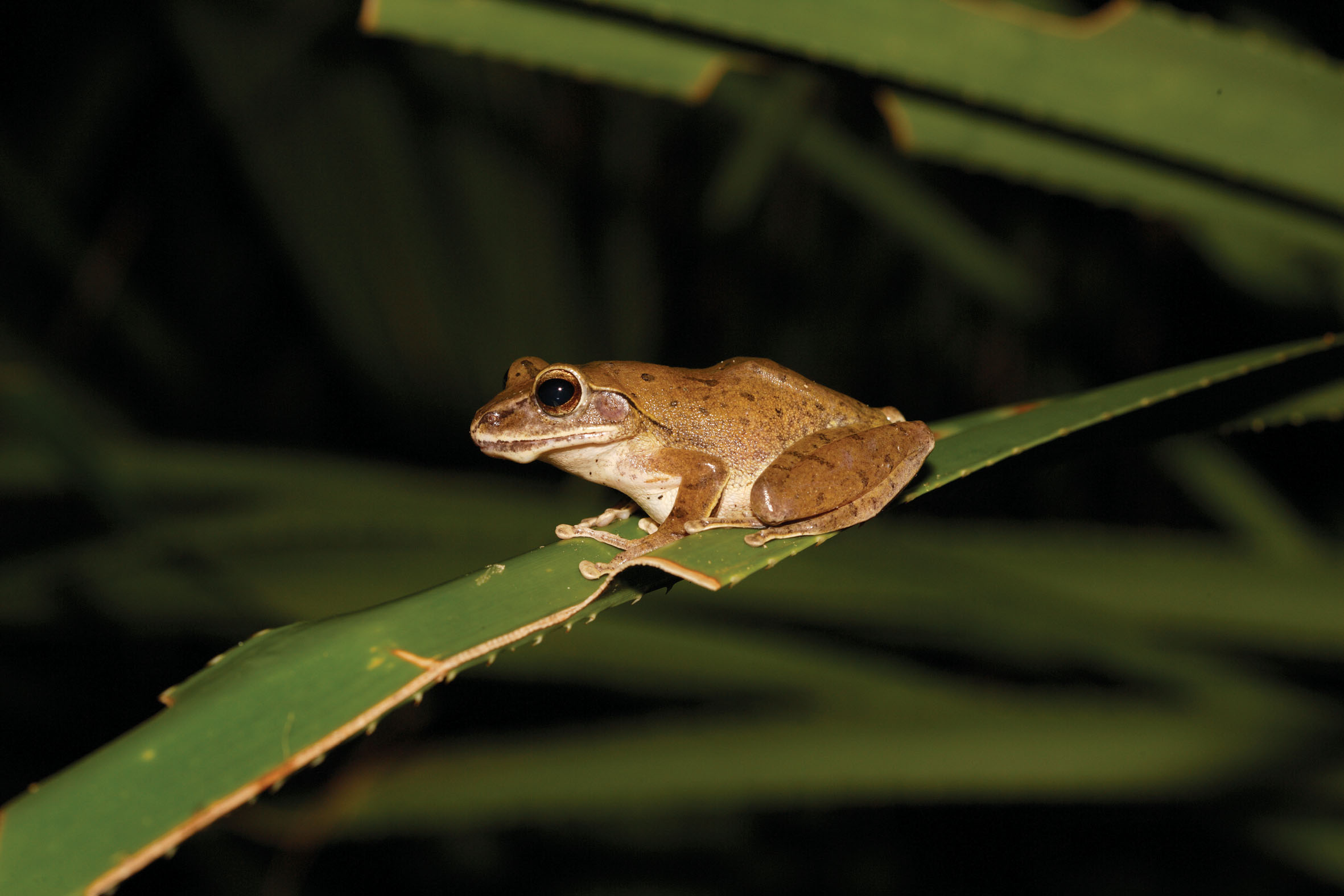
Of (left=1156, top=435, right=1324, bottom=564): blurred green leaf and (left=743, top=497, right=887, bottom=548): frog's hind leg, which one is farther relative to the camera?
(left=1156, top=435, right=1324, bottom=564): blurred green leaf

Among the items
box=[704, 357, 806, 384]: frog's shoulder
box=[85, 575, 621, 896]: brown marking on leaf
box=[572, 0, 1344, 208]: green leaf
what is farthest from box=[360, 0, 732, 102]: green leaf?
box=[85, 575, 621, 896]: brown marking on leaf

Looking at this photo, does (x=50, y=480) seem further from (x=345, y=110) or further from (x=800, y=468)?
(x=800, y=468)

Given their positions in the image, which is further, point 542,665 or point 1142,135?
point 542,665

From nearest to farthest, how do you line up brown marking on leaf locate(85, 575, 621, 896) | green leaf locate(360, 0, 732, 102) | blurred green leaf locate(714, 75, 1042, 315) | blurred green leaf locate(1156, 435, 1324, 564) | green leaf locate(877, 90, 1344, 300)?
brown marking on leaf locate(85, 575, 621, 896), green leaf locate(360, 0, 732, 102), green leaf locate(877, 90, 1344, 300), blurred green leaf locate(1156, 435, 1324, 564), blurred green leaf locate(714, 75, 1042, 315)

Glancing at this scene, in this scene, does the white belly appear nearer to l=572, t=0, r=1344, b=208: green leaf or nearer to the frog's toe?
the frog's toe

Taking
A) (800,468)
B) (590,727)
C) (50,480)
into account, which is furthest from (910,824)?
(50,480)

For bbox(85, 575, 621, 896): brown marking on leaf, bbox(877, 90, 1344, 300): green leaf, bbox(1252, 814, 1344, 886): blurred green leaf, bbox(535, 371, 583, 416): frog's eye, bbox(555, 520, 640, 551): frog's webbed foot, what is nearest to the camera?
bbox(85, 575, 621, 896): brown marking on leaf
